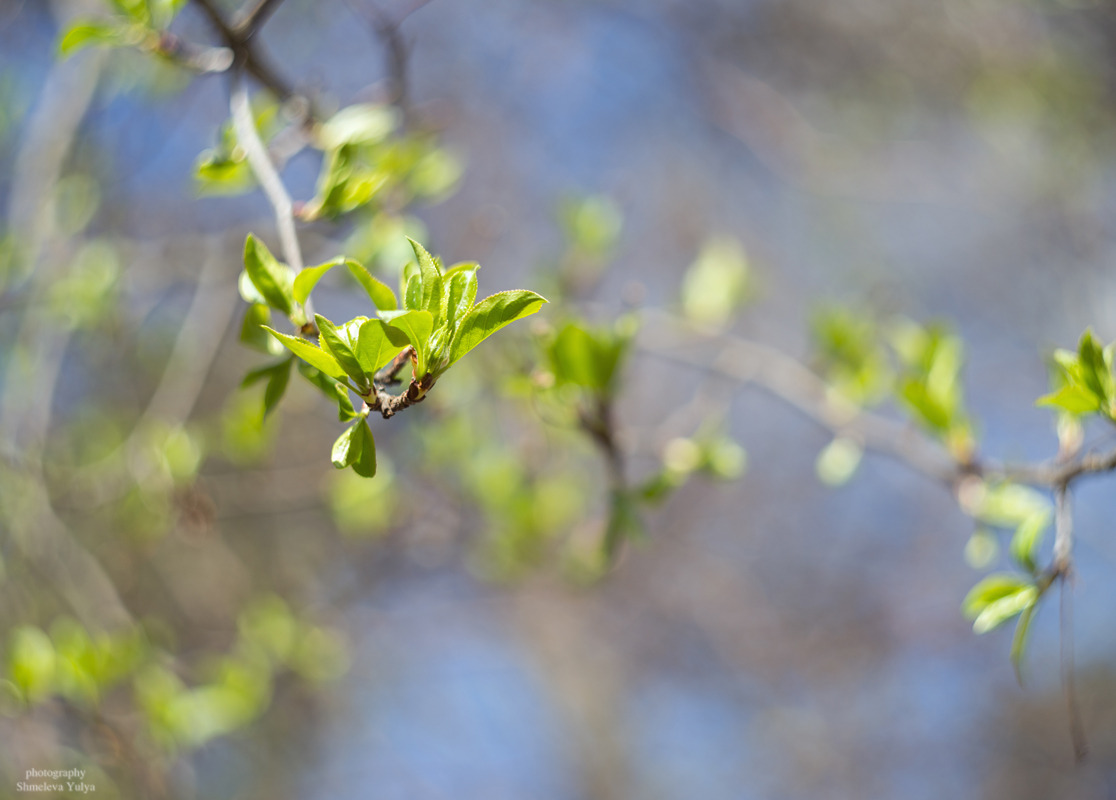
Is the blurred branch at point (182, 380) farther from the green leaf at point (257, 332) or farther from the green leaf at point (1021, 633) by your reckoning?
the green leaf at point (1021, 633)

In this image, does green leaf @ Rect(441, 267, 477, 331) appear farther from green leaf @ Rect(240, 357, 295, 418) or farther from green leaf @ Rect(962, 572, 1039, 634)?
green leaf @ Rect(962, 572, 1039, 634)

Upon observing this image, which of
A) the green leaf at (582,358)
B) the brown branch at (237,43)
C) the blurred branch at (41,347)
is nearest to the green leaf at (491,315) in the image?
the green leaf at (582,358)

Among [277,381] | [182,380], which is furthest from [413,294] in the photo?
[182,380]

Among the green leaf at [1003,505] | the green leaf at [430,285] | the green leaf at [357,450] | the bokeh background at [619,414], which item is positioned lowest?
the bokeh background at [619,414]

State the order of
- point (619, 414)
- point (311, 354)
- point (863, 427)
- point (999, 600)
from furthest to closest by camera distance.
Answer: point (619, 414), point (863, 427), point (999, 600), point (311, 354)

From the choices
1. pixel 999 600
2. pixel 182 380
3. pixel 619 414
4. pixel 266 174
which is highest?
pixel 266 174

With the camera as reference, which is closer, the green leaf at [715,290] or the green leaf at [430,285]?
the green leaf at [430,285]

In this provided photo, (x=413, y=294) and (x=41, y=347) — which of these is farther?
(x=41, y=347)

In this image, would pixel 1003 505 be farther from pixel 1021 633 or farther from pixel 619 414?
pixel 619 414
